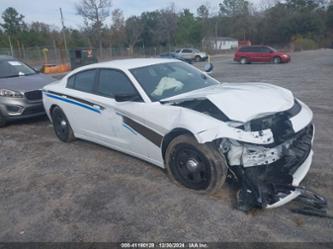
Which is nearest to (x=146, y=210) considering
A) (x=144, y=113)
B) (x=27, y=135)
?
(x=144, y=113)

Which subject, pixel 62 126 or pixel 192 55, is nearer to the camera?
Answer: pixel 62 126

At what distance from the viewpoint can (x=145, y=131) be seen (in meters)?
3.72

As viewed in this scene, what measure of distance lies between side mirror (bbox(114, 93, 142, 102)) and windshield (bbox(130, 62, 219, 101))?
0.50 ft

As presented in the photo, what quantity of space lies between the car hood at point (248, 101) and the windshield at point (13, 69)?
5419 mm

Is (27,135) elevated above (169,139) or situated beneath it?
situated beneath

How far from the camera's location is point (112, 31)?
196 ft

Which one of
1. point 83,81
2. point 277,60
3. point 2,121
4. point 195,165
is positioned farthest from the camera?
point 277,60

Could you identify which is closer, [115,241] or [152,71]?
[115,241]

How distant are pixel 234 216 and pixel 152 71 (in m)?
2.31

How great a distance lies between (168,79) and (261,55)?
23.9 meters

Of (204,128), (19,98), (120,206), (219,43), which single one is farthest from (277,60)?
(219,43)

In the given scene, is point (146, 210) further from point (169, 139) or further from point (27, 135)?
point (27, 135)

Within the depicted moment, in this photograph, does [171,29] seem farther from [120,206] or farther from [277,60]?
[120,206]

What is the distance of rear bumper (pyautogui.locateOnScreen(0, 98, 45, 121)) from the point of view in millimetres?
6395
